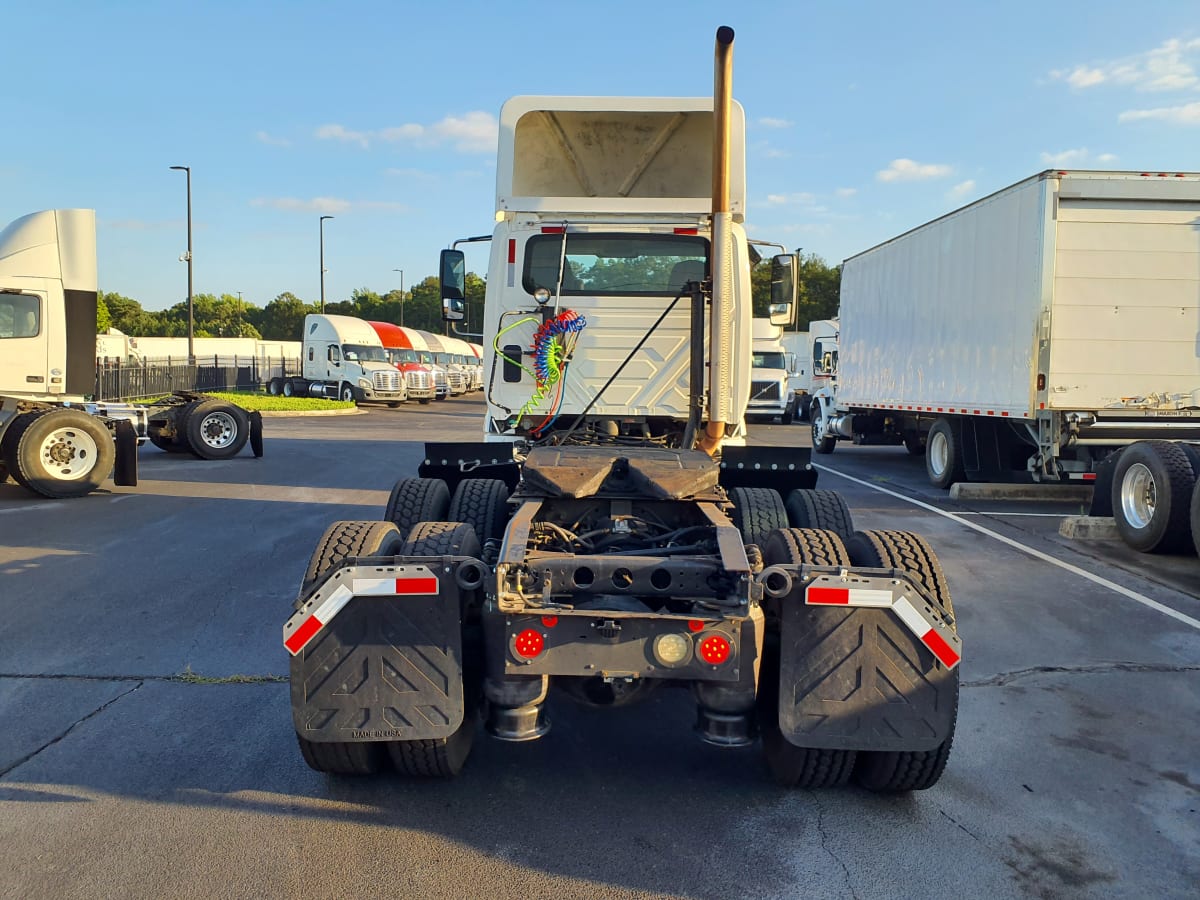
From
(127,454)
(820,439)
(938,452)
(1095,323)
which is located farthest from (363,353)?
(1095,323)

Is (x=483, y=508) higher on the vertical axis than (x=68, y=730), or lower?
higher

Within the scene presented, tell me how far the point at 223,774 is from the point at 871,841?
267 centimetres

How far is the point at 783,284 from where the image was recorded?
7324 millimetres

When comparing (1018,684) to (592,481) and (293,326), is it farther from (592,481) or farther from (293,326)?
(293,326)

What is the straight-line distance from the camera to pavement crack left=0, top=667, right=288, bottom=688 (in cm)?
514

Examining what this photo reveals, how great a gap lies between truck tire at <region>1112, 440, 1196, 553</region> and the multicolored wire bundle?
5.82 meters

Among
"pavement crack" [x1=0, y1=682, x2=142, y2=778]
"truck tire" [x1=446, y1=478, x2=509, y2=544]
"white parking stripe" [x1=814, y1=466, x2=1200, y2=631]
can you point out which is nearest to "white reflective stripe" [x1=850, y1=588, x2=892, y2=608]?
"truck tire" [x1=446, y1=478, x2=509, y2=544]

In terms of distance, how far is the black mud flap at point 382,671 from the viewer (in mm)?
3512

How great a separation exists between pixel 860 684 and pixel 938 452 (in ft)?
38.5

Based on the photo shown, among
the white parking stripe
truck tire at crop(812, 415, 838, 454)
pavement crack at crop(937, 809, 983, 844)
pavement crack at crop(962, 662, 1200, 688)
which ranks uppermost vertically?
truck tire at crop(812, 415, 838, 454)

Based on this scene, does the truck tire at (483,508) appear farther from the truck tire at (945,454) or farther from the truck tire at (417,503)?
the truck tire at (945,454)

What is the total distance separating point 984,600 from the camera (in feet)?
23.5

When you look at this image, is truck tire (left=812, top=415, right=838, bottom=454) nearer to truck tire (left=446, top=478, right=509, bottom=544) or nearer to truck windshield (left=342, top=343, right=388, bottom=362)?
truck tire (left=446, top=478, right=509, bottom=544)

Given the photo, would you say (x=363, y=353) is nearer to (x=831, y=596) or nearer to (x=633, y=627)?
(x=633, y=627)
